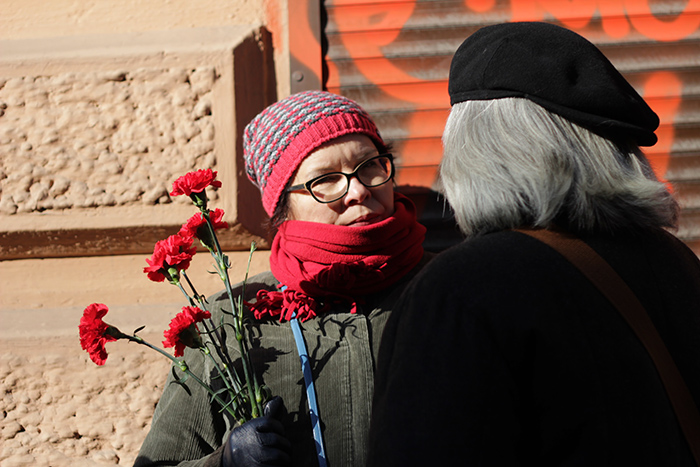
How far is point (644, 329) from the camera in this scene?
0.90 metres

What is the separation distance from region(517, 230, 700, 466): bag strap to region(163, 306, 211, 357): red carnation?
0.75 m

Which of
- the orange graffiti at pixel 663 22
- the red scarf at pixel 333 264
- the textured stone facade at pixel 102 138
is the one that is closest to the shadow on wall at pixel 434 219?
the red scarf at pixel 333 264

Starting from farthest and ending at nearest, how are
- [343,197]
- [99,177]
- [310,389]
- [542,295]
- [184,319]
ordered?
[99,177], [343,197], [310,389], [184,319], [542,295]

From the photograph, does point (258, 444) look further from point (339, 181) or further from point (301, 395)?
point (339, 181)

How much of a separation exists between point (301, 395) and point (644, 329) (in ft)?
2.95

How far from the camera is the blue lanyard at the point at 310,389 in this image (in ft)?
4.75

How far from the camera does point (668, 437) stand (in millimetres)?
869

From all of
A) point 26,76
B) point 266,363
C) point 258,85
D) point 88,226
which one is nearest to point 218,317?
point 266,363

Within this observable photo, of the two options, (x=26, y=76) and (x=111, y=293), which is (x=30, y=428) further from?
(x=26, y=76)

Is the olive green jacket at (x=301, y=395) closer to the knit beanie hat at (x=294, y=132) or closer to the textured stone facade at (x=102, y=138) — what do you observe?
the knit beanie hat at (x=294, y=132)

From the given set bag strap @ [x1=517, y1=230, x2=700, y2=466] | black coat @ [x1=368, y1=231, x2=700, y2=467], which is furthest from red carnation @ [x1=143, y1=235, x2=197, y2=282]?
bag strap @ [x1=517, y1=230, x2=700, y2=466]

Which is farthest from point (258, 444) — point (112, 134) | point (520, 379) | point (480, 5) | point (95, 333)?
point (480, 5)

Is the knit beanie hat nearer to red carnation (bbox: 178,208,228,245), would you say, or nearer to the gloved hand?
red carnation (bbox: 178,208,228,245)

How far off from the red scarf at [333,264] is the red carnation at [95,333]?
0.43 metres
